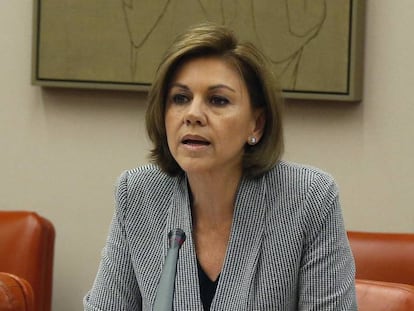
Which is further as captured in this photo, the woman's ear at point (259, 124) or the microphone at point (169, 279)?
the woman's ear at point (259, 124)

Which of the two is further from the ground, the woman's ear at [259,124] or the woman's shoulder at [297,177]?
the woman's ear at [259,124]

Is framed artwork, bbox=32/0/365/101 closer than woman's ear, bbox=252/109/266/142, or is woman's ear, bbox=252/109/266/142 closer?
woman's ear, bbox=252/109/266/142

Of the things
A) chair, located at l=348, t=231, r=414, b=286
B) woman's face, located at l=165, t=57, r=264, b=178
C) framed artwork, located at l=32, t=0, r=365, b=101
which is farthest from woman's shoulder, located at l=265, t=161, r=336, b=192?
framed artwork, located at l=32, t=0, r=365, b=101

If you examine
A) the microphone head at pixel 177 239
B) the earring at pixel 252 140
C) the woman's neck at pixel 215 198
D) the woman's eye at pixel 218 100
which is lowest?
the microphone head at pixel 177 239

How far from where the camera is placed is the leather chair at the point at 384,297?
188cm

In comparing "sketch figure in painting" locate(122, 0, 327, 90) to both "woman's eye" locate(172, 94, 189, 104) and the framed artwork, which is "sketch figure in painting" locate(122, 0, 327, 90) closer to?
the framed artwork

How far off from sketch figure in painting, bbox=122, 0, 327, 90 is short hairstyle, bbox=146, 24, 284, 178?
0.91 meters

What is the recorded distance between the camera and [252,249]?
6.01 feet

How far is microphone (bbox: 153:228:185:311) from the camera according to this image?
1568 millimetres

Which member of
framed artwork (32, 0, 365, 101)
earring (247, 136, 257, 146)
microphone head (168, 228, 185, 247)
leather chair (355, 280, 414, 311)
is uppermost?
framed artwork (32, 0, 365, 101)

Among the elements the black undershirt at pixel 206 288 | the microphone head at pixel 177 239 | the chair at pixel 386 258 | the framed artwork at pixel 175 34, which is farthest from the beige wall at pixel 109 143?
the microphone head at pixel 177 239

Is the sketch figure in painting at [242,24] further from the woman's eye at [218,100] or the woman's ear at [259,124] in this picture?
the woman's eye at [218,100]

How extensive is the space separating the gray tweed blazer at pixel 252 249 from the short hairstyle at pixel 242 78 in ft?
0.18

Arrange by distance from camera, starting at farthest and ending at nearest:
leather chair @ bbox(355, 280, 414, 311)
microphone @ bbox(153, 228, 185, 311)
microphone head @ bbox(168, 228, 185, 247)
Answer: leather chair @ bbox(355, 280, 414, 311) → microphone head @ bbox(168, 228, 185, 247) → microphone @ bbox(153, 228, 185, 311)
